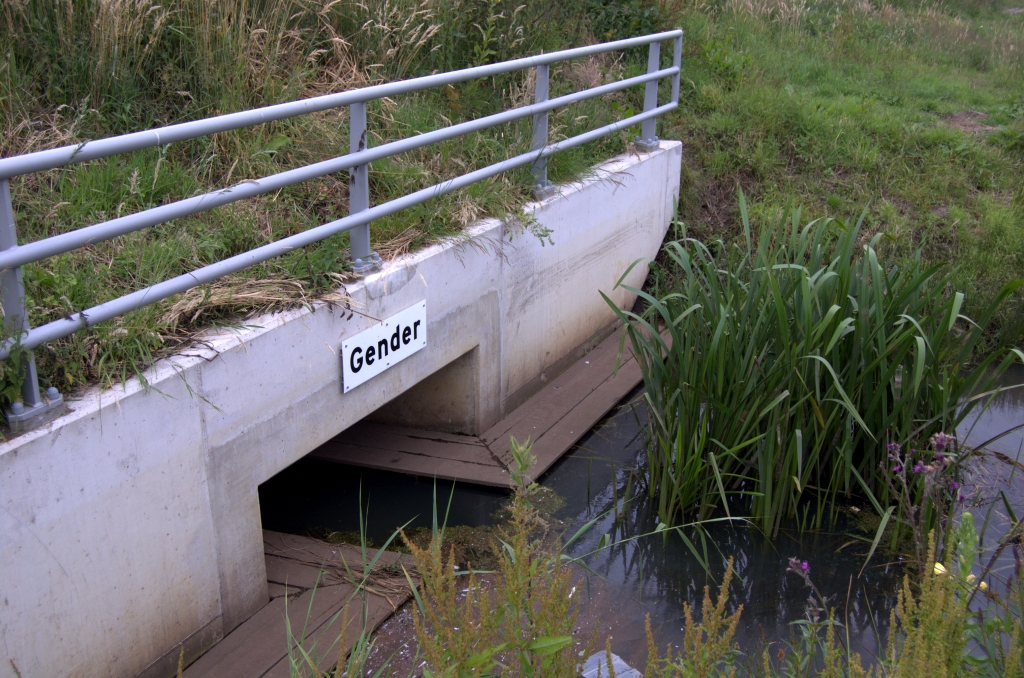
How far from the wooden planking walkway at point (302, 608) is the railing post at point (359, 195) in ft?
3.68

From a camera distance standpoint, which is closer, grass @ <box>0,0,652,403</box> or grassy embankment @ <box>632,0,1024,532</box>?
grass @ <box>0,0,652,403</box>

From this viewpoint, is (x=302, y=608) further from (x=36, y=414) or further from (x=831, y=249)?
(x=831, y=249)

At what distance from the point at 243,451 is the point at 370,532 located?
0.99 meters

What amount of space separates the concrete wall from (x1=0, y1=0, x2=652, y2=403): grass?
0.14 meters

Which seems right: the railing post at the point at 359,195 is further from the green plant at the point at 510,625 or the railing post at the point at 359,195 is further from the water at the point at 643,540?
the green plant at the point at 510,625

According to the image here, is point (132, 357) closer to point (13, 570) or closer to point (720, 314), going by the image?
point (13, 570)

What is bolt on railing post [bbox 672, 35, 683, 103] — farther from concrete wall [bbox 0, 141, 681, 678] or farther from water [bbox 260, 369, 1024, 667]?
water [bbox 260, 369, 1024, 667]

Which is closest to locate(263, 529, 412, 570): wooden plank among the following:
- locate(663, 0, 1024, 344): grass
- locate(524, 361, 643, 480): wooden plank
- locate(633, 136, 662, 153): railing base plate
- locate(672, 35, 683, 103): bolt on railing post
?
locate(524, 361, 643, 480): wooden plank

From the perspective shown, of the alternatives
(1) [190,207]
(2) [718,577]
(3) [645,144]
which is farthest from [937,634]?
(3) [645,144]

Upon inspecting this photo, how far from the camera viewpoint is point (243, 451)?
3109mm

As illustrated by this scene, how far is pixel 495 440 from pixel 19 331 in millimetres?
2557

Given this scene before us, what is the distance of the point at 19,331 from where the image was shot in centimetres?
234

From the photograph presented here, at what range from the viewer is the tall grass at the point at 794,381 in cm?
363

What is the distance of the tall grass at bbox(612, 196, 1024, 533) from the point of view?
3627 mm
